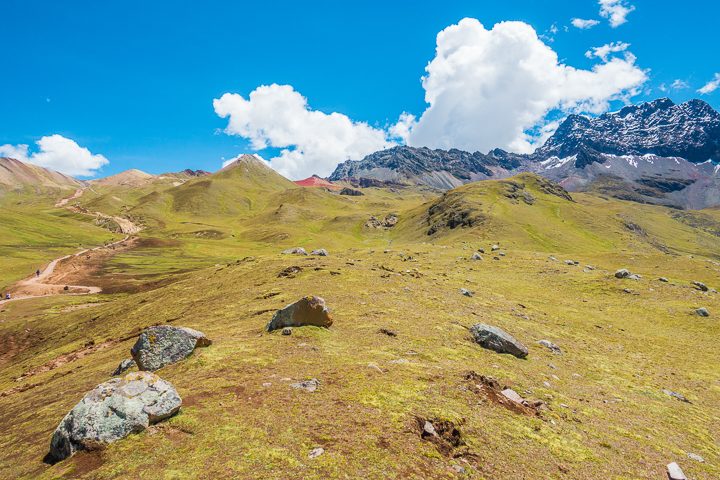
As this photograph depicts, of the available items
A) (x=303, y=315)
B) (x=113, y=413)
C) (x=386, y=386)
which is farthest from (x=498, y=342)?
(x=113, y=413)

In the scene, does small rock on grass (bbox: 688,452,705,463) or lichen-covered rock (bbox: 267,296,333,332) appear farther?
lichen-covered rock (bbox: 267,296,333,332)

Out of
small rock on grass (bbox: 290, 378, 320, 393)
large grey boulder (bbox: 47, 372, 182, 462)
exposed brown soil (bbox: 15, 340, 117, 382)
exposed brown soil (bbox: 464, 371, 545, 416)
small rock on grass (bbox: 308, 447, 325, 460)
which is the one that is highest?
large grey boulder (bbox: 47, 372, 182, 462)

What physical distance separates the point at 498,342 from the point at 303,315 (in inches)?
556

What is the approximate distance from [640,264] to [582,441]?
8978 cm

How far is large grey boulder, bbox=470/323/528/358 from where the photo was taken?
27.0m

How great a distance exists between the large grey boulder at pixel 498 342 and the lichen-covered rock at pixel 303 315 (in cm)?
1148

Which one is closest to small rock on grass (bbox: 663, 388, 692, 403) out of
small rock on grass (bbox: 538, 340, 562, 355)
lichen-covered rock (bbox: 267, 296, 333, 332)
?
small rock on grass (bbox: 538, 340, 562, 355)

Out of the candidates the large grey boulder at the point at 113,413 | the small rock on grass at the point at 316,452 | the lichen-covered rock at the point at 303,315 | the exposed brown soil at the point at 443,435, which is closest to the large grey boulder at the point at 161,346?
the lichen-covered rock at the point at 303,315

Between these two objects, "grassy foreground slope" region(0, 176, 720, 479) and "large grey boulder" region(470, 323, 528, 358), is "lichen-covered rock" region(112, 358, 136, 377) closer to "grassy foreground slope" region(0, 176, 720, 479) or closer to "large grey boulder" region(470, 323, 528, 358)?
"grassy foreground slope" region(0, 176, 720, 479)

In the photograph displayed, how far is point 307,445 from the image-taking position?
13.1 m

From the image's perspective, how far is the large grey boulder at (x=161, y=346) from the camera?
2138cm

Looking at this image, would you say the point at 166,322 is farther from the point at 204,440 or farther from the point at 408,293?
the point at 204,440

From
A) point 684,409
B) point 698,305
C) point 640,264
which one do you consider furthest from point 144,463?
point 640,264

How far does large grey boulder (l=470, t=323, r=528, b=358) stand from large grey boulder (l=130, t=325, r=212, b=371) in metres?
19.4
